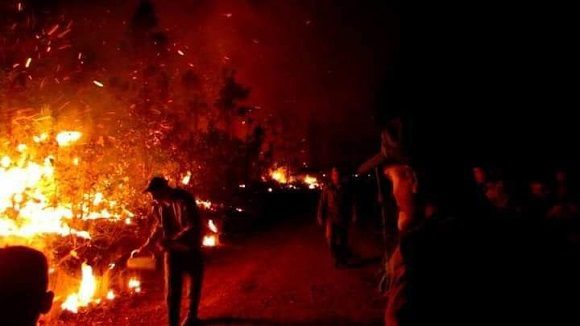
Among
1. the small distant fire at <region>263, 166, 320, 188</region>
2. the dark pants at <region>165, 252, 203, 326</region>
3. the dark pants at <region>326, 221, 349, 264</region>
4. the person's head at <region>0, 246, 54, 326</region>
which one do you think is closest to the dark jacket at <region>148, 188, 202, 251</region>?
the dark pants at <region>165, 252, 203, 326</region>

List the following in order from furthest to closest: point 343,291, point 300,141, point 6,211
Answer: point 300,141, point 343,291, point 6,211

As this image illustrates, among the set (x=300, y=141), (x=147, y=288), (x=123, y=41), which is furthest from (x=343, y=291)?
→ (x=300, y=141)

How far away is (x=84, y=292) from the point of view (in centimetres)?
789

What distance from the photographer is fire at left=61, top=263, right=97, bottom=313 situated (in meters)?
7.52

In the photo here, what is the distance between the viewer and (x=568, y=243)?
1.72 meters

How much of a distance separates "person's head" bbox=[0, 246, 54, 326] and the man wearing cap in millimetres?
4110

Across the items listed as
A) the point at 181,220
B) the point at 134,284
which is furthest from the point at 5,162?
the point at 134,284

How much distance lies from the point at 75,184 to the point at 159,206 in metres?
2.35

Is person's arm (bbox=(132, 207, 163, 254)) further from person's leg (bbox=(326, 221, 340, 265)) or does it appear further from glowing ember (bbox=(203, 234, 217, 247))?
glowing ember (bbox=(203, 234, 217, 247))

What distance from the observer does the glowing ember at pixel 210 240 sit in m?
13.4

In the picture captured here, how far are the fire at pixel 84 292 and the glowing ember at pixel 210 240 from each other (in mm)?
5272

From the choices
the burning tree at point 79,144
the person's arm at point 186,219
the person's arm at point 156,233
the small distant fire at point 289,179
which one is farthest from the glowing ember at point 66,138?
the small distant fire at point 289,179

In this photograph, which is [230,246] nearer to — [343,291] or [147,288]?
[147,288]

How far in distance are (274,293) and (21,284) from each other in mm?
7144
